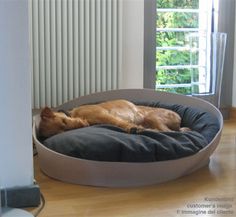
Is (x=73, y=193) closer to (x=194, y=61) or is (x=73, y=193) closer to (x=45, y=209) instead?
(x=45, y=209)

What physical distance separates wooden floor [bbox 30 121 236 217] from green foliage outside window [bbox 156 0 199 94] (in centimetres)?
166

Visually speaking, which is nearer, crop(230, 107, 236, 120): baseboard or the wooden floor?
the wooden floor

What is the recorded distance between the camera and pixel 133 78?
3570mm

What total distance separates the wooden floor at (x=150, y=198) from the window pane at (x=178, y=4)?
6.04 ft

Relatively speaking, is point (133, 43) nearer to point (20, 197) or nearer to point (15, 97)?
point (15, 97)

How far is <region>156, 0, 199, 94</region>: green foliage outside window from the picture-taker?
12.4 ft

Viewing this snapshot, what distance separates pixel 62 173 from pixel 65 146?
133 millimetres

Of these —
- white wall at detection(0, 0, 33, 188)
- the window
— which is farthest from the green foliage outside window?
white wall at detection(0, 0, 33, 188)

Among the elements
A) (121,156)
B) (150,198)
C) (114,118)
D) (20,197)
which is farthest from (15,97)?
(114,118)

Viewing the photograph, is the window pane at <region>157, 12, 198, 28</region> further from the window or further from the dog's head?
the dog's head

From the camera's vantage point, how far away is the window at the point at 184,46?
381 cm

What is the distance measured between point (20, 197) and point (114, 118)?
99cm

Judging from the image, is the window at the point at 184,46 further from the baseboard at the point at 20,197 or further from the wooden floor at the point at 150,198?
the baseboard at the point at 20,197

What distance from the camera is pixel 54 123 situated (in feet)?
8.46
